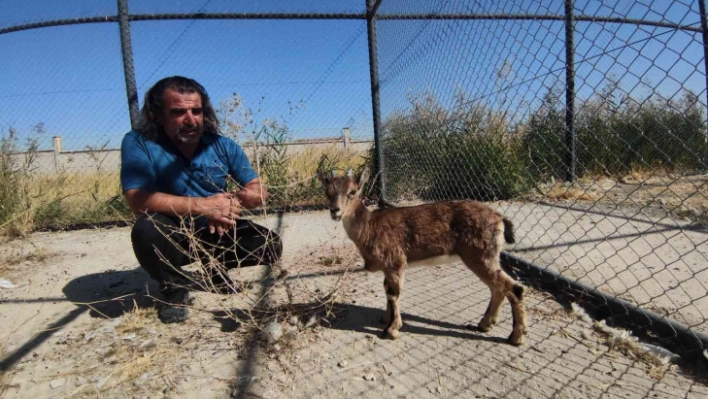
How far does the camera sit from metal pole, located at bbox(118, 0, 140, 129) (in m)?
5.74

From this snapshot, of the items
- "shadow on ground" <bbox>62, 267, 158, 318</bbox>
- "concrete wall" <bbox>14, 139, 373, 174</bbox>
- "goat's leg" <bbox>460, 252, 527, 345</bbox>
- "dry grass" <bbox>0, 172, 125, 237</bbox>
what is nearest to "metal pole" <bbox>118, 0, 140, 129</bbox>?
"dry grass" <bbox>0, 172, 125, 237</bbox>

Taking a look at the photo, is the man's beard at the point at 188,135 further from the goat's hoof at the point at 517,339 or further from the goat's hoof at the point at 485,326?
the goat's hoof at the point at 517,339

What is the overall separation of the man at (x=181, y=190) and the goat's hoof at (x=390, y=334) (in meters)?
0.98

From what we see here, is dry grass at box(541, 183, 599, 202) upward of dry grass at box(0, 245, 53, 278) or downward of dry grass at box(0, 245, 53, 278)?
upward

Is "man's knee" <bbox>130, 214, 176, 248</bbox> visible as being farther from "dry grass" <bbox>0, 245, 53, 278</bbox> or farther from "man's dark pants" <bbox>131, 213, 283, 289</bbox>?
"dry grass" <bbox>0, 245, 53, 278</bbox>

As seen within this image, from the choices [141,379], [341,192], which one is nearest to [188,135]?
[341,192]

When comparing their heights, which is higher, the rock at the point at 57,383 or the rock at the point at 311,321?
the rock at the point at 311,321

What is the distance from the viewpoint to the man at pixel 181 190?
297cm

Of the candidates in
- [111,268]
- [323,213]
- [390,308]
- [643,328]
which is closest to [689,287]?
[643,328]

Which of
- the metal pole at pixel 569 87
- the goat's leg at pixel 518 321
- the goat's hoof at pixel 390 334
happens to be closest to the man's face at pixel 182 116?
the goat's hoof at pixel 390 334

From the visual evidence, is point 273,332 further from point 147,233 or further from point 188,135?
point 188,135

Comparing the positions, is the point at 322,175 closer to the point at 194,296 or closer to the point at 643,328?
the point at 194,296

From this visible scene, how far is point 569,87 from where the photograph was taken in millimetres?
4102

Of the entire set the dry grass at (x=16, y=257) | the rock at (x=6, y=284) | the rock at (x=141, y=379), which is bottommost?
the rock at (x=141, y=379)
